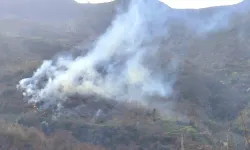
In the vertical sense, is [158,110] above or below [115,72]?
below

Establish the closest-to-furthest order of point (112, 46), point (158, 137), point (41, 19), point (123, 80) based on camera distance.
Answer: point (158, 137) → point (123, 80) → point (112, 46) → point (41, 19)

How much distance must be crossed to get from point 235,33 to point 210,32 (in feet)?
11.9

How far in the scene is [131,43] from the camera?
119 feet

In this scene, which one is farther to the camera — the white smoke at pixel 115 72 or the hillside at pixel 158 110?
the white smoke at pixel 115 72

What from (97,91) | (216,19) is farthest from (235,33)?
(97,91)

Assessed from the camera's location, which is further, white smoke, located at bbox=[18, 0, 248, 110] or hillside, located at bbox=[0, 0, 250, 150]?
white smoke, located at bbox=[18, 0, 248, 110]

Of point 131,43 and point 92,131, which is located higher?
point 131,43

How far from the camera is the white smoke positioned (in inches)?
936

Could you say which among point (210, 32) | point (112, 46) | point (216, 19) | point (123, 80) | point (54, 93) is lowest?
point (54, 93)

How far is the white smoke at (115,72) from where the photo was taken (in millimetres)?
23766

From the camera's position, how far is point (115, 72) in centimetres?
2862

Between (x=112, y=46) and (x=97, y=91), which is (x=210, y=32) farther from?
A: (x=97, y=91)

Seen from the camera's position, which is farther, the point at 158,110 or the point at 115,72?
the point at 115,72

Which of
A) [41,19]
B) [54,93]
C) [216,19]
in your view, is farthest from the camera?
[41,19]
